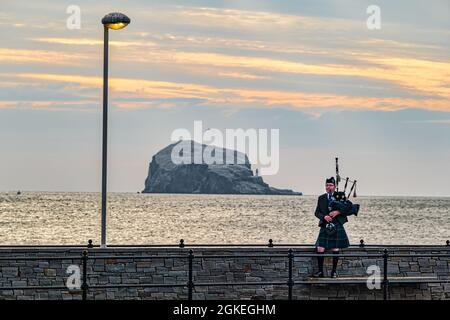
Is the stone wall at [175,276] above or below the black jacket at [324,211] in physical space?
below

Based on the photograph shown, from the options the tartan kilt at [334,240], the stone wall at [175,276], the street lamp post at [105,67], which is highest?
the street lamp post at [105,67]

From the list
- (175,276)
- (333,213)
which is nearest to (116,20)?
(175,276)

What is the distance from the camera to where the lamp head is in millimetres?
25562

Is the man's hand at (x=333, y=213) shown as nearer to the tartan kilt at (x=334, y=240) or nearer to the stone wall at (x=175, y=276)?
the tartan kilt at (x=334, y=240)

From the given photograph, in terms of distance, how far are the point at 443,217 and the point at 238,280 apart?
129292mm

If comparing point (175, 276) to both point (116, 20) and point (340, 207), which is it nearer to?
point (340, 207)

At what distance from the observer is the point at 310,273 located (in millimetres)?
24859

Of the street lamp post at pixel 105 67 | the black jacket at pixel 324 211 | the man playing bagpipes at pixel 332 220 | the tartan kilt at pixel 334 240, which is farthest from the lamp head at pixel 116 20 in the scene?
the tartan kilt at pixel 334 240

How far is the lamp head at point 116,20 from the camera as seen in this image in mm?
25562

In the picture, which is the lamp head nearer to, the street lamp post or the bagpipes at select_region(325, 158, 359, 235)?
the street lamp post

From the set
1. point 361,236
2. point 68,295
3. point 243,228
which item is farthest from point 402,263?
point 243,228

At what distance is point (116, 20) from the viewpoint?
25.6 m

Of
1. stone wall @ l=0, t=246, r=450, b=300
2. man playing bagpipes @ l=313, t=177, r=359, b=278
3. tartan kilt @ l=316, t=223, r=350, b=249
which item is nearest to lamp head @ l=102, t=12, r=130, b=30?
stone wall @ l=0, t=246, r=450, b=300
